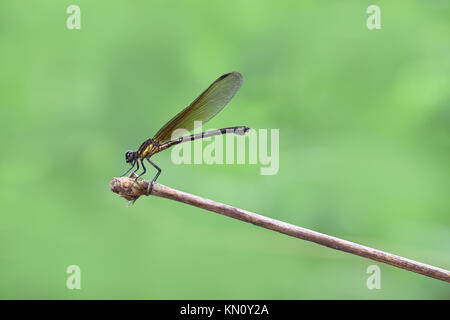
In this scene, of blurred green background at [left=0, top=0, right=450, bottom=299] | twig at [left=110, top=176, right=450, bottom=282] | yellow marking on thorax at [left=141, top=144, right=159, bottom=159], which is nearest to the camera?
twig at [left=110, top=176, right=450, bottom=282]

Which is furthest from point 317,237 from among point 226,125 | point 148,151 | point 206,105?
point 226,125

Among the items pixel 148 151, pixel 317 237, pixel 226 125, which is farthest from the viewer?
pixel 226 125

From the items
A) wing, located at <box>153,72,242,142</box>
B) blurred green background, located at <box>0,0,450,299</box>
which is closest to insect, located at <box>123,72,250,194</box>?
wing, located at <box>153,72,242,142</box>

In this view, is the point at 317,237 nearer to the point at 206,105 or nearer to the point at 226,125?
the point at 206,105

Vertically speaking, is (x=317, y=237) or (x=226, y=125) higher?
(x=226, y=125)

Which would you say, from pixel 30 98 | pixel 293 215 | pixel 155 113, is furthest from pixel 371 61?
pixel 30 98

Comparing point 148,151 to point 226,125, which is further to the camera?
point 226,125

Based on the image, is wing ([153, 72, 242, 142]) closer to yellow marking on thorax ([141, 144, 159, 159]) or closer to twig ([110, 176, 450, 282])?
yellow marking on thorax ([141, 144, 159, 159])
